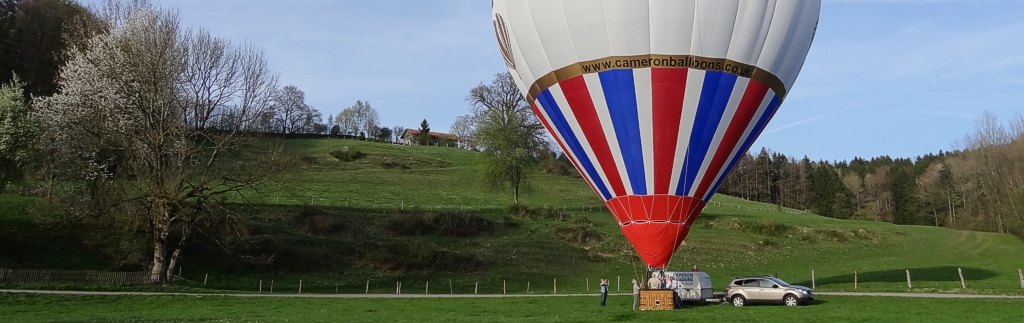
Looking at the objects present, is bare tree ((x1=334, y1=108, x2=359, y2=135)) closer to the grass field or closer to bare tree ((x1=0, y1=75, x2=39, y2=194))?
bare tree ((x1=0, y1=75, x2=39, y2=194))

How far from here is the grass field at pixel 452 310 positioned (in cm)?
1648

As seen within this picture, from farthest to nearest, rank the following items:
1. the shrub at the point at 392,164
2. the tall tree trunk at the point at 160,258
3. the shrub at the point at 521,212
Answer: the shrub at the point at 392,164, the shrub at the point at 521,212, the tall tree trunk at the point at 160,258

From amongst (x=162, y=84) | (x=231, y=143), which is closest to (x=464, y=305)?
(x=231, y=143)

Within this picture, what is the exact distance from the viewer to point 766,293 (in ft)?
70.0

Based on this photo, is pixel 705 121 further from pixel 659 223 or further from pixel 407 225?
pixel 407 225

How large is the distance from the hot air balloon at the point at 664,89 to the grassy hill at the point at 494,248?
14.6 metres

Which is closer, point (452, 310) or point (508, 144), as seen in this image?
point (452, 310)

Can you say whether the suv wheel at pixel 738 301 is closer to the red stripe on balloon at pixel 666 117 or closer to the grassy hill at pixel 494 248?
the red stripe on balloon at pixel 666 117

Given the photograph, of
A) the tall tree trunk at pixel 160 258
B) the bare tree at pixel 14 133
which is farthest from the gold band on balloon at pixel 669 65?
the bare tree at pixel 14 133

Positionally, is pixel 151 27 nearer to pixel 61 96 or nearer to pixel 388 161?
pixel 61 96

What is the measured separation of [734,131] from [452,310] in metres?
9.26

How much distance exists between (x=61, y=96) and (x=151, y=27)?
4634mm

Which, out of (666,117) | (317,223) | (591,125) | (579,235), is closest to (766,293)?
(666,117)

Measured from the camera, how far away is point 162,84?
93.2 ft
